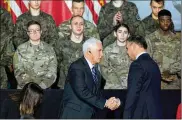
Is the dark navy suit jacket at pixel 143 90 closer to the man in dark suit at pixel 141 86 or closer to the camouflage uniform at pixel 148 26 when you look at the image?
the man in dark suit at pixel 141 86

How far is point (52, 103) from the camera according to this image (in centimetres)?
1044

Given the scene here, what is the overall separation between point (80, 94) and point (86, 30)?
2.94m

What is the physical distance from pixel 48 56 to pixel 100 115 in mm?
1176

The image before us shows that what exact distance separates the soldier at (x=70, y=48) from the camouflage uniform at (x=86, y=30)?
25 cm

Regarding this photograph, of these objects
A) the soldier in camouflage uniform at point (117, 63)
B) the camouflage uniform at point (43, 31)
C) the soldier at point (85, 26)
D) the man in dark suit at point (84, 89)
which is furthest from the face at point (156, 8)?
the man in dark suit at point (84, 89)

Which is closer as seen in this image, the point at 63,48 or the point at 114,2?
the point at 63,48

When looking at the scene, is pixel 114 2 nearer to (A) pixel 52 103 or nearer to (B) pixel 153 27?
(B) pixel 153 27

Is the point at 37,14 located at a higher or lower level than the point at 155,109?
higher

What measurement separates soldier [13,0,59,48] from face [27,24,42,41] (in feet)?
1.53

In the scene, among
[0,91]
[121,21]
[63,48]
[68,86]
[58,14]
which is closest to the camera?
[68,86]

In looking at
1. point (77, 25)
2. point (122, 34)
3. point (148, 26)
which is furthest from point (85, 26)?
point (148, 26)

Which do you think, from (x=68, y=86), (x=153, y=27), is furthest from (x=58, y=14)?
(x=68, y=86)

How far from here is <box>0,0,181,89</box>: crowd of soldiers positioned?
35.2 ft

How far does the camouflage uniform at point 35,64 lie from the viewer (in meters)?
10.6
